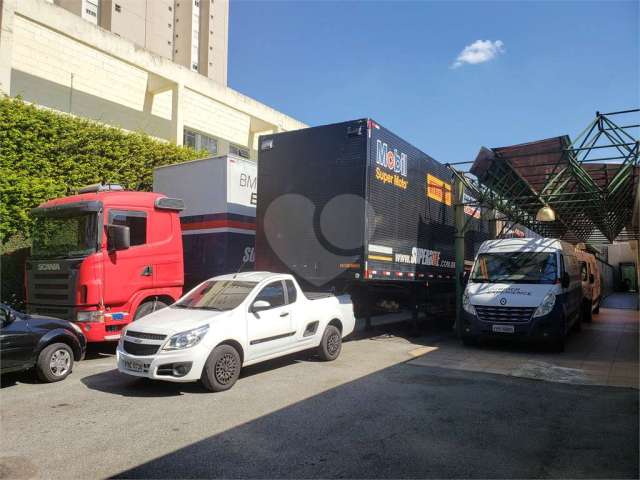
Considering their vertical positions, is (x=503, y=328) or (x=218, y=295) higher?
(x=218, y=295)

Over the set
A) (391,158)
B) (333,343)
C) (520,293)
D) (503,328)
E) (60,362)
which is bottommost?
(60,362)

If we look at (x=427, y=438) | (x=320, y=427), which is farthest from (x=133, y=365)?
(x=427, y=438)

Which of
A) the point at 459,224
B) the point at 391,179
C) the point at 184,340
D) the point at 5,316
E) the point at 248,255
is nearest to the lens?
the point at 184,340

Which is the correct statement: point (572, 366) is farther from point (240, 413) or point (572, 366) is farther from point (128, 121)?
point (128, 121)

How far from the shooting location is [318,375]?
7754 millimetres

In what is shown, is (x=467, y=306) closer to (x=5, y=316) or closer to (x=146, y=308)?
(x=146, y=308)

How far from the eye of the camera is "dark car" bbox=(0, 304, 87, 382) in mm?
6750

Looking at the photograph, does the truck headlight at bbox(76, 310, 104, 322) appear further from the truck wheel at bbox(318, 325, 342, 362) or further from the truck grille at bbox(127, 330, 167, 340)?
the truck wheel at bbox(318, 325, 342, 362)

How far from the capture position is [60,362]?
7.43 meters

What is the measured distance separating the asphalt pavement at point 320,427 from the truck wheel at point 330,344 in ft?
2.53

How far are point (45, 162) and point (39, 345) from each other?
23.3 ft

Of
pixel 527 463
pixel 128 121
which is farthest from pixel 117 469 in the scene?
pixel 128 121

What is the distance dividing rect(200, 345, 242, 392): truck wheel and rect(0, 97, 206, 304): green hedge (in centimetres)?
769

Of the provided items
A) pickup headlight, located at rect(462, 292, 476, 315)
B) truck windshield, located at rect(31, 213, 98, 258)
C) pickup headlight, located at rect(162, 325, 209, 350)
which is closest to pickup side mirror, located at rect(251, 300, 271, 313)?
pickup headlight, located at rect(162, 325, 209, 350)
